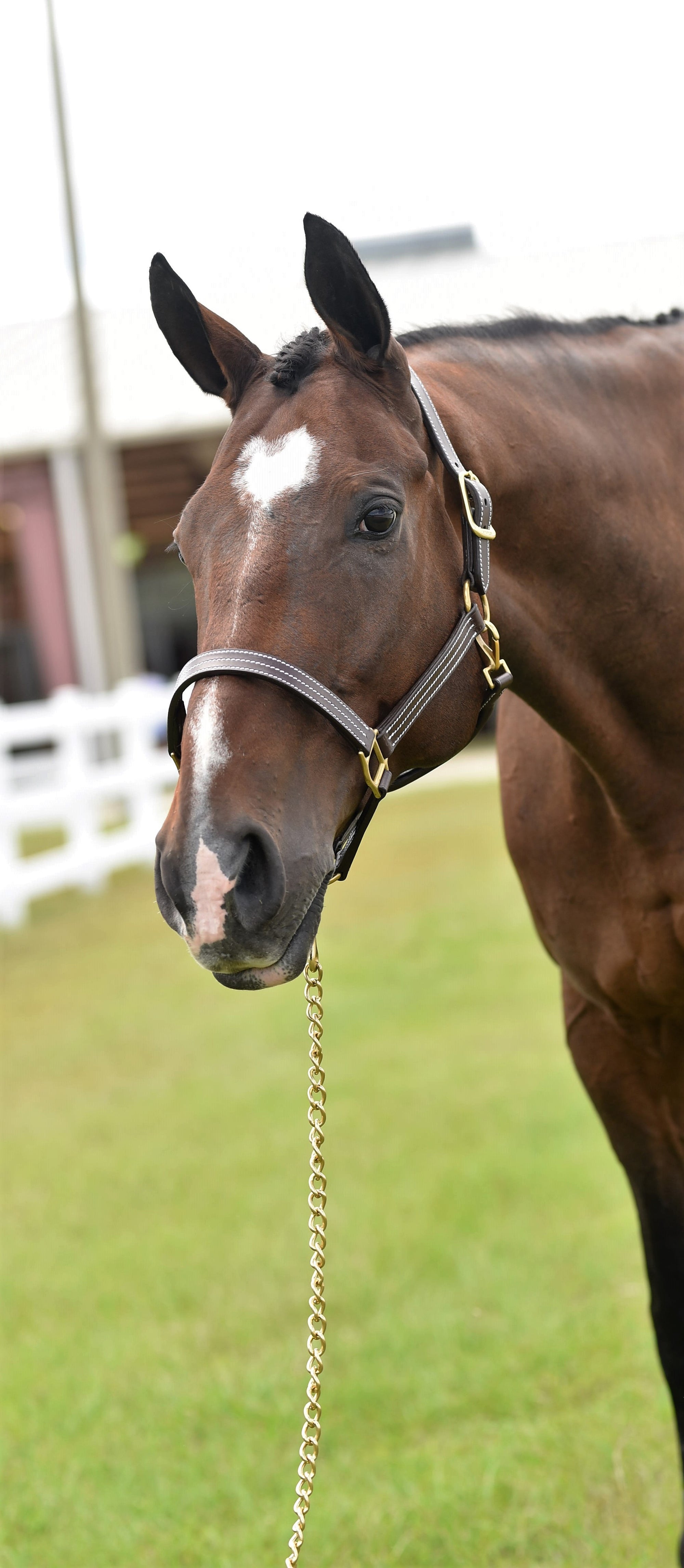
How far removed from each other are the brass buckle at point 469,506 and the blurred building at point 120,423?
11726mm

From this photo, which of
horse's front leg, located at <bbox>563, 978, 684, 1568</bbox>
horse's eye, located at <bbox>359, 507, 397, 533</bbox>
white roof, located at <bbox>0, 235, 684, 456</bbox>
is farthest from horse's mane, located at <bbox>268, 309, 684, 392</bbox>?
white roof, located at <bbox>0, 235, 684, 456</bbox>

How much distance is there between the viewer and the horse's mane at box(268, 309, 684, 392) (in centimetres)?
175

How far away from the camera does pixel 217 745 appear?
5.06 ft

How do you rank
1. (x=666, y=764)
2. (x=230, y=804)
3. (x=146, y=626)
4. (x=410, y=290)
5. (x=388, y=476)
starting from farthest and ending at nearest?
(x=146, y=626), (x=410, y=290), (x=666, y=764), (x=388, y=476), (x=230, y=804)

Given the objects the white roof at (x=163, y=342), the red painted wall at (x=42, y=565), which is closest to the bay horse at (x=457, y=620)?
the white roof at (x=163, y=342)

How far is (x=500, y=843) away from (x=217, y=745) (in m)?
8.75

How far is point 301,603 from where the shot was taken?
1.62 m

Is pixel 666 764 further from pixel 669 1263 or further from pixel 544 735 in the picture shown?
pixel 669 1263

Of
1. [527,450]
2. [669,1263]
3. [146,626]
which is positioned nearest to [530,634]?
[527,450]

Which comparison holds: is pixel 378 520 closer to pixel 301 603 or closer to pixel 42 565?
pixel 301 603

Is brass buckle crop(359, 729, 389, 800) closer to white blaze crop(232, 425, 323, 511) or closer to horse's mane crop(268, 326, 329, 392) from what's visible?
white blaze crop(232, 425, 323, 511)

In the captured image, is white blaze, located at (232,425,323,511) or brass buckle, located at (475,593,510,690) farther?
brass buckle, located at (475,593,510,690)

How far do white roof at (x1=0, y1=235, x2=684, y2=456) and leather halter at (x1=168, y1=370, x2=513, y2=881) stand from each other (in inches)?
404

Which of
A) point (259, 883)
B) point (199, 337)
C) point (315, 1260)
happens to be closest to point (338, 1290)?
point (315, 1260)
